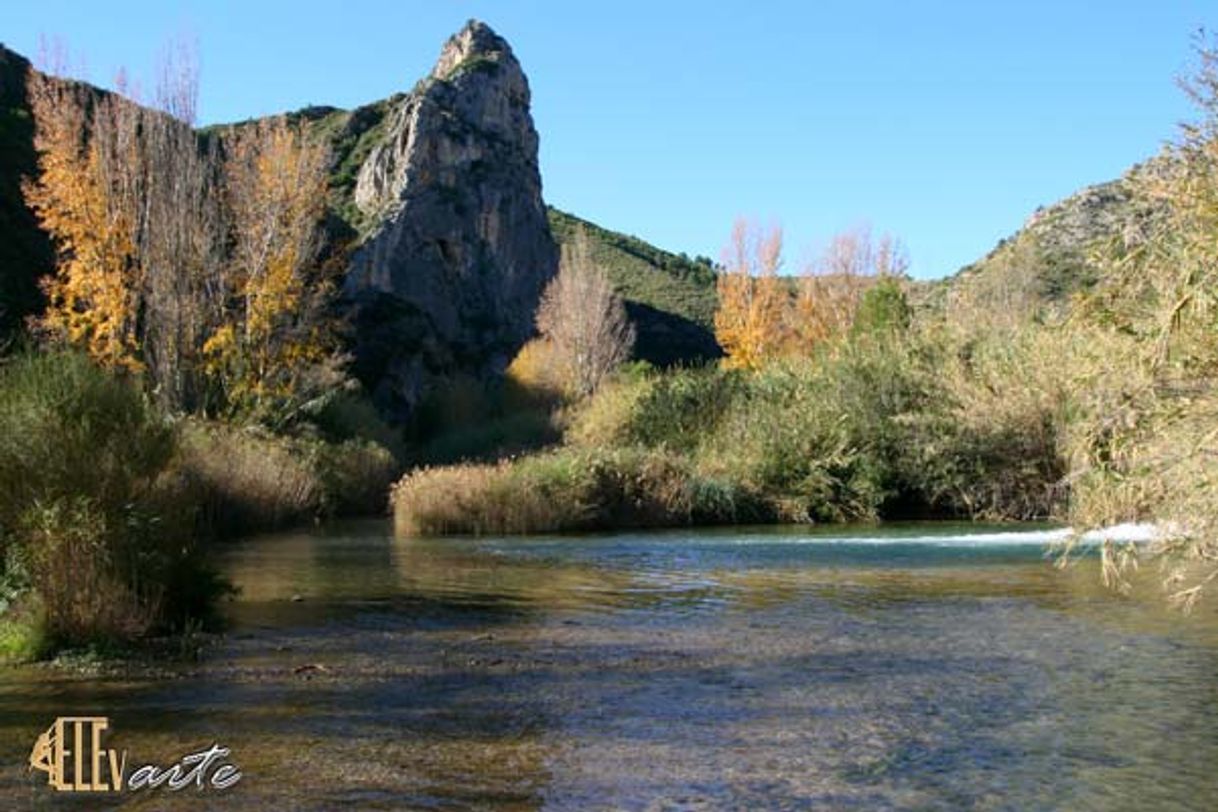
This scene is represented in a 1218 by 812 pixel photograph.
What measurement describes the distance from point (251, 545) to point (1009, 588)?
1329 cm

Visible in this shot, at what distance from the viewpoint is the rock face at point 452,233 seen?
221 feet

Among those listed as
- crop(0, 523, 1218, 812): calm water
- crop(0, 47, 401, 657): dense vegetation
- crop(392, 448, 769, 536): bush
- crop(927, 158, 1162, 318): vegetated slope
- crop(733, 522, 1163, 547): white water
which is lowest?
crop(0, 523, 1218, 812): calm water

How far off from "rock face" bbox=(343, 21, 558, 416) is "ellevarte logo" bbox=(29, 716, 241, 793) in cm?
5561

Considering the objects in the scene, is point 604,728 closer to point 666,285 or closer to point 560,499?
point 560,499

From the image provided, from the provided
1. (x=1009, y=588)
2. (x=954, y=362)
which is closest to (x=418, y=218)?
(x=954, y=362)

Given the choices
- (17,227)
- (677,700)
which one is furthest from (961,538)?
(17,227)

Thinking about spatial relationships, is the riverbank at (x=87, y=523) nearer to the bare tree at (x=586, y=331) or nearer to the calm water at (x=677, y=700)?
the calm water at (x=677, y=700)

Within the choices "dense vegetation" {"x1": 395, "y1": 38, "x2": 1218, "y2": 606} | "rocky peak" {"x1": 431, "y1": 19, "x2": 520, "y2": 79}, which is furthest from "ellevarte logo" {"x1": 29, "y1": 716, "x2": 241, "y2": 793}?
"rocky peak" {"x1": 431, "y1": 19, "x2": 520, "y2": 79}

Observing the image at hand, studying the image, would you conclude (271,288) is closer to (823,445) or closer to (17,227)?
(823,445)

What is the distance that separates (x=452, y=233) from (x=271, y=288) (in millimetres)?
43554

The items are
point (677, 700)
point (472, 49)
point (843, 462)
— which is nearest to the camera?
point (677, 700)

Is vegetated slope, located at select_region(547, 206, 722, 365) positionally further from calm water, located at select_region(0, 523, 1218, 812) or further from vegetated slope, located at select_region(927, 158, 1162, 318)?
calm water, located at select_region(0, 523, 1218, 812)

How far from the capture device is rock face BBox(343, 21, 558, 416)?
67.4 metres

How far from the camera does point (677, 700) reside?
8.98 metres
